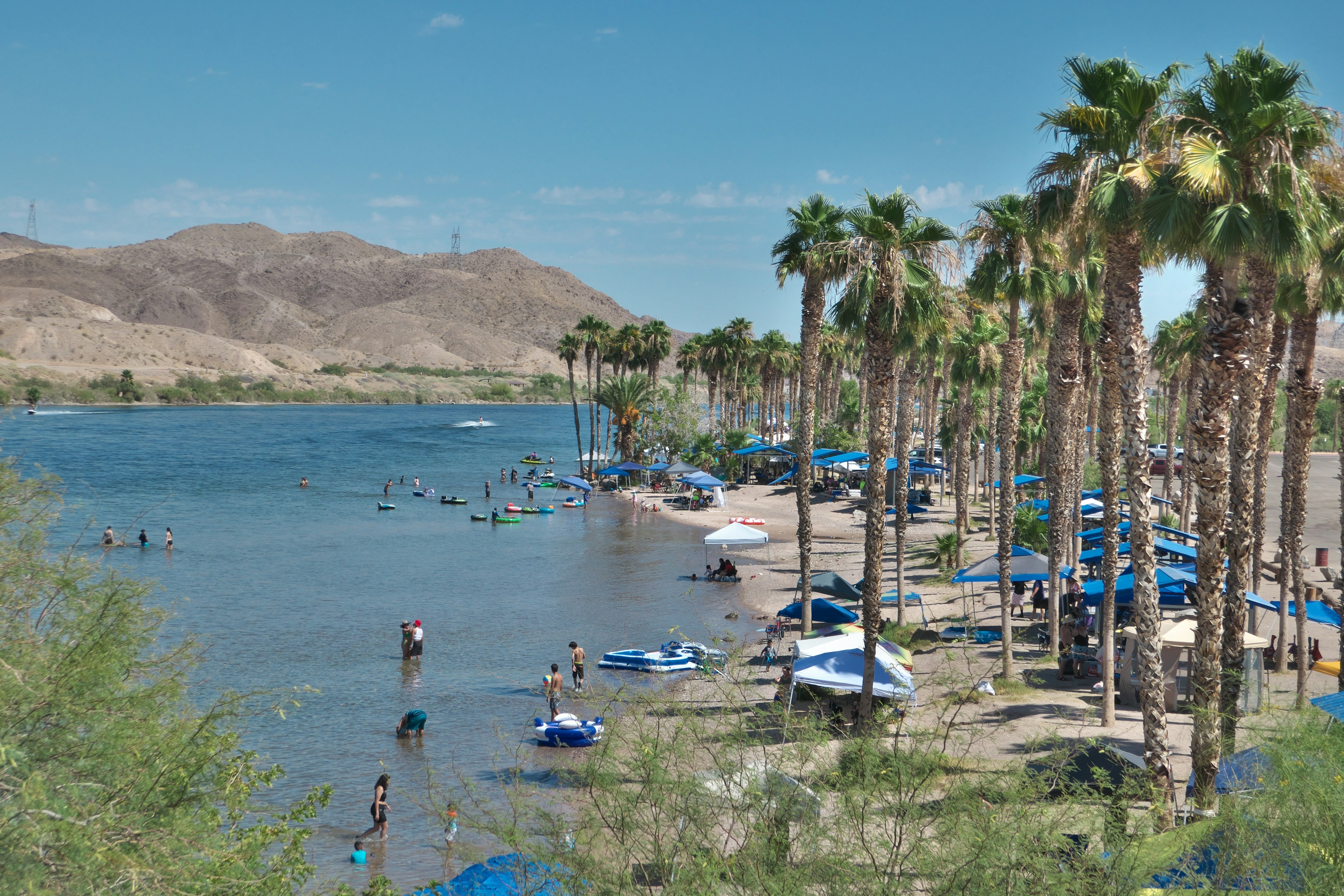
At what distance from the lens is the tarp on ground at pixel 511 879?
282 inches

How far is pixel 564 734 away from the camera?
1942cm

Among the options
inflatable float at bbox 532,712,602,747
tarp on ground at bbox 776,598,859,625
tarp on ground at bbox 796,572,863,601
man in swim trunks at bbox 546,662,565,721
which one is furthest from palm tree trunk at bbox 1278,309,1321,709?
man in swim trunks at bbox 546,662,565,721

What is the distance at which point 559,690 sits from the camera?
21547 mm

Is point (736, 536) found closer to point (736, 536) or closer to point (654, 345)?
point (736, 536)

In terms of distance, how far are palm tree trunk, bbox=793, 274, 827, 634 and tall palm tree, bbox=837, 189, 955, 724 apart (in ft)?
15.4

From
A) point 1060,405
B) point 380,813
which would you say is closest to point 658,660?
point 380,813

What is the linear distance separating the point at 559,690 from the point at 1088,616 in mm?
12975

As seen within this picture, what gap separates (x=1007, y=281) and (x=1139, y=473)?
8.85 m

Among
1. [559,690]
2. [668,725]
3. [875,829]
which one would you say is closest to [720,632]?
[559,690]

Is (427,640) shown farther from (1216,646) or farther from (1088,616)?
(1216,646)

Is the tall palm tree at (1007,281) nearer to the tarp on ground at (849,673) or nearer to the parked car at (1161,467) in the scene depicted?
the tarp on ground at (849,673)

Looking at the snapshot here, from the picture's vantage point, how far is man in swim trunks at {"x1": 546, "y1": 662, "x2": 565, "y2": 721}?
20594 millimetres

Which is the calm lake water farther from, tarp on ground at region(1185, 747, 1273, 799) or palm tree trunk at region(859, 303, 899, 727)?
tarp on ground at region(1185, 747, 1273, 799)

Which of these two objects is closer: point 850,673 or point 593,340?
point 850,673
